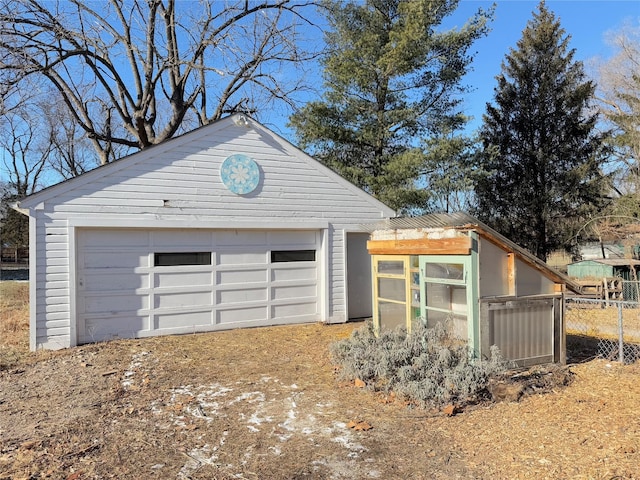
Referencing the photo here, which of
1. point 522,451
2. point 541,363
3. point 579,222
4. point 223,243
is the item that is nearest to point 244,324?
point 223,243

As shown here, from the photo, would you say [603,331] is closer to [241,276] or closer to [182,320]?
[241,276]

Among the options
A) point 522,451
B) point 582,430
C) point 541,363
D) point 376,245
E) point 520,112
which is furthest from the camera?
point 520,112

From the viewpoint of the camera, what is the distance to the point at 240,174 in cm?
889

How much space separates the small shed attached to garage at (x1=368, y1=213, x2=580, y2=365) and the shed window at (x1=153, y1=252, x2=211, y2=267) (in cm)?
396

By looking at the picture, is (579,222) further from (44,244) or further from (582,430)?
(44,244)

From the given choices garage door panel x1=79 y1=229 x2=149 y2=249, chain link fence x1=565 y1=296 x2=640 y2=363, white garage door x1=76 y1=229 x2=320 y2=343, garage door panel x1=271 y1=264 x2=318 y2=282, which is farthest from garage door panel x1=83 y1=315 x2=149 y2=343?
chain link fence x1=565 y1=296 x2=640 y2=363

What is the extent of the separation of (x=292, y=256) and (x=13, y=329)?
5665 millimetres

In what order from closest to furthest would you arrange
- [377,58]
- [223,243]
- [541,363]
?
[541,363] → [223,243] → [377,58]

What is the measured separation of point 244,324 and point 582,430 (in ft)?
20.9

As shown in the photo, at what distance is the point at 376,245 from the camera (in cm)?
696

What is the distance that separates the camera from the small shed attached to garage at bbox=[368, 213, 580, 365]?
5.32m

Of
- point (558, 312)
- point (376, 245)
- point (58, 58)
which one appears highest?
point (58, 58)

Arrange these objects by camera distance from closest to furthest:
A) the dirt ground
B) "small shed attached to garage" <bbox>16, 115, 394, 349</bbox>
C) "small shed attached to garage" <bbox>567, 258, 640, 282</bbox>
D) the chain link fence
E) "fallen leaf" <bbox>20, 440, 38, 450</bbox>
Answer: the dirt ground
"fallen leaf" <bbox>20, 440, 38, 450</bbox>
the chain link fence
"small shed attached to garage" <bbox>16, 115, 394, 349</bbox>
"small shed attached to garage" <bbox>567, 258, 640, 282</bbox>

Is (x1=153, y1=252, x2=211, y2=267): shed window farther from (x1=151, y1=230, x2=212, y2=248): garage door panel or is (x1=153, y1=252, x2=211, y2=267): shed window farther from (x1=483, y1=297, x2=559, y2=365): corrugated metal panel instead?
(x1=483, y1=297, x2=559, y2=365): corrugated metal panel
